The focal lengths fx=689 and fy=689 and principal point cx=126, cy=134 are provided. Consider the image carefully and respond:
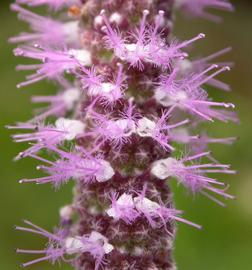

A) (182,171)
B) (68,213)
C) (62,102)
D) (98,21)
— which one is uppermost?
(98,21)

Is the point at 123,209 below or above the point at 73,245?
above

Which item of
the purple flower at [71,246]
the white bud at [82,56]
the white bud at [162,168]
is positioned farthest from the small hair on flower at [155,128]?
the purple flower at [71,246]

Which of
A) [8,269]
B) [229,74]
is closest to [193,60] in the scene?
[8,269]

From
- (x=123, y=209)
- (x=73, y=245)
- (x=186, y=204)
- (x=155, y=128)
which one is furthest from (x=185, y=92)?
(x=186, y=204)

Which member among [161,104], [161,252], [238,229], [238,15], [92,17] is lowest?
[238,15]

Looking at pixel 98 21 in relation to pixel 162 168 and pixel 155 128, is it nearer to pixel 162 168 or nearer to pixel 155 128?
pixel 155 128

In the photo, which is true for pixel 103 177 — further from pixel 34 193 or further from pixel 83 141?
pixel 34 193

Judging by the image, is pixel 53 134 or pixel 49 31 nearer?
pixel 53 134
